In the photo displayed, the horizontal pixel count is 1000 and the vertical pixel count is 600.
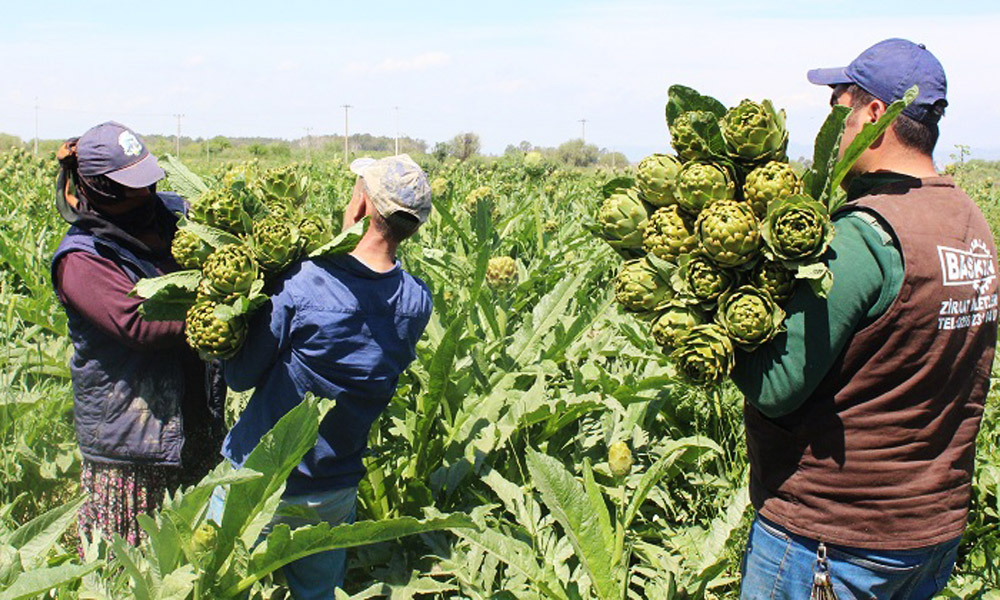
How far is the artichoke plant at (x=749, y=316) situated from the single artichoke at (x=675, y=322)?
0.04 m

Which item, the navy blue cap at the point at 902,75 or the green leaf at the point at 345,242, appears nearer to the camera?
the navy blue cap at the point at 902,75

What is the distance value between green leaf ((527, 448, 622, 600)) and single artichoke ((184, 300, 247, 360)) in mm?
780

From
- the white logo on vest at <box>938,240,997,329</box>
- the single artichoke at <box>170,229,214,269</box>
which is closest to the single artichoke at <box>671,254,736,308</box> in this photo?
the white logo on vest at <box>938,240,997,329</box>

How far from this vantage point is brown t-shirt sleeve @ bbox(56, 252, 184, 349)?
237 centimetres

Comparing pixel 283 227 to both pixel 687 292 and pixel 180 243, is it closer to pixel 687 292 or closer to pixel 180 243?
pixel 180 243

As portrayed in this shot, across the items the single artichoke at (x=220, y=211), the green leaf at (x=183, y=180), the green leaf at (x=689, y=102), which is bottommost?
the single artichoke at (x=220, y=211)

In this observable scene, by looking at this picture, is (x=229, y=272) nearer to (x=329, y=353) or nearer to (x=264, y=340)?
(x=264, y=340)

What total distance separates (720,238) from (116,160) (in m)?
1.76

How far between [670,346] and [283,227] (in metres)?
1.02

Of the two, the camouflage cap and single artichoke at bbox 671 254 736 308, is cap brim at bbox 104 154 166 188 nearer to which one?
the camouflage cap

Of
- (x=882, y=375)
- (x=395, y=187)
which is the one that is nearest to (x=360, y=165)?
(x=395, y=187)

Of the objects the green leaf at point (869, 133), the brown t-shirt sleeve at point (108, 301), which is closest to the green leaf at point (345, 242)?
the brown t-shirt sleeve at point (108, 301)

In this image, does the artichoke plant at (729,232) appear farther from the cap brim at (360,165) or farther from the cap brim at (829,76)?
the cap brim at (360,165)

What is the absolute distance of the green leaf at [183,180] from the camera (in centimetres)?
234
